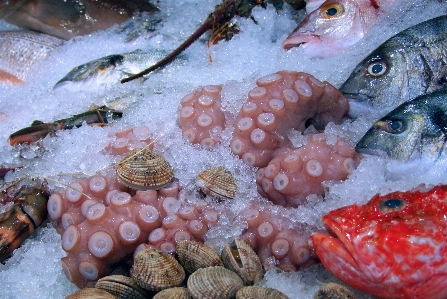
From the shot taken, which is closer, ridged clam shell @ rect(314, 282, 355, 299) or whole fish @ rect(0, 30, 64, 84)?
ridged clam shell @ rect(314, 282, 355, 299)

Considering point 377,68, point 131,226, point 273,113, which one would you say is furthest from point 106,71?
point 377,68

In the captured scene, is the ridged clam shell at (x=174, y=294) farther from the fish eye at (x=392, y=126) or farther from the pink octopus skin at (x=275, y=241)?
the fish eye at (x=392, y=126)

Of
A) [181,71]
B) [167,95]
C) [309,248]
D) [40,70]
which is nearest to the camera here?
[309,248]

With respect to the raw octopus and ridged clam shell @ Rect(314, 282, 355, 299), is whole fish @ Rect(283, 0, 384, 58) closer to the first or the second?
the raw octopus

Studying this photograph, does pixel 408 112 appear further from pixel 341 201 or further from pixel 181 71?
pixel 181 71

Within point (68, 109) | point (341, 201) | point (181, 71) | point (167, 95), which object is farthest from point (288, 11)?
point (341, 201)

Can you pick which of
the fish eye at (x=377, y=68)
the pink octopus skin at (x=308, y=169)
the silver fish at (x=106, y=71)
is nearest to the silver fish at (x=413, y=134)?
the pink octopus skin at (x=308, y=169)

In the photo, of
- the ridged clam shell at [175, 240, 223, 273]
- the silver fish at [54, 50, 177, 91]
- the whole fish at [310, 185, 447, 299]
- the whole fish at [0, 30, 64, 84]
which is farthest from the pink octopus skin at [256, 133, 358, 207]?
the whole fish at [0, 30, 64, 84]
